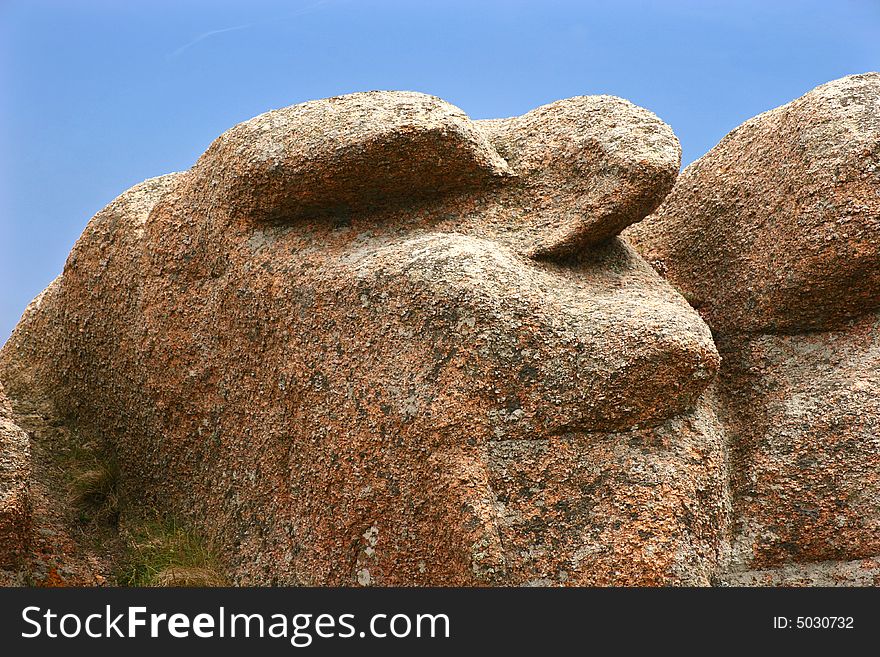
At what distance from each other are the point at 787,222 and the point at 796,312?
0.62m

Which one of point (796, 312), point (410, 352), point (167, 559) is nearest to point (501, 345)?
point (410, 352)

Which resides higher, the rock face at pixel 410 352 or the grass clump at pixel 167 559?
the rock face at pixel 410 352

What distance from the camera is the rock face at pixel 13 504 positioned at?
6.86 m

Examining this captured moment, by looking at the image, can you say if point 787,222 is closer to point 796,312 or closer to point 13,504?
point 796,312

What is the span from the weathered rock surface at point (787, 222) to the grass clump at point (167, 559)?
3.91 meters

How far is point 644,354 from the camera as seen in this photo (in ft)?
20.3

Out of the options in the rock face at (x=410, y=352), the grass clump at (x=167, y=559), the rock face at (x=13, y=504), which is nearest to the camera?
the rock face at (x=410, y=352)

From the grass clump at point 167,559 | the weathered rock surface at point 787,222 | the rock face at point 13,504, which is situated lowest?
the grass clump at point 167,559

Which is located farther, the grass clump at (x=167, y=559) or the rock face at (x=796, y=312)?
the grass clump at (x=167, y=559)

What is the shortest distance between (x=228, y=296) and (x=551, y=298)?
2243mm

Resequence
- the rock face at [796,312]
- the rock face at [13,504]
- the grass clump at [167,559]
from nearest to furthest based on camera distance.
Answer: the rock face at [796,312], the rock face at [13,504], the grass clump at [167,559]

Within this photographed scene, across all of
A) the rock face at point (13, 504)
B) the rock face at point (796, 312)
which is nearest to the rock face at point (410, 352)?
the rock face at point (796, 312)

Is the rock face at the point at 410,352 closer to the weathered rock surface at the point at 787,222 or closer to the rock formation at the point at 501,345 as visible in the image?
the rock formation at the point at 501,345

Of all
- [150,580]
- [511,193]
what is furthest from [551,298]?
[150,580]
